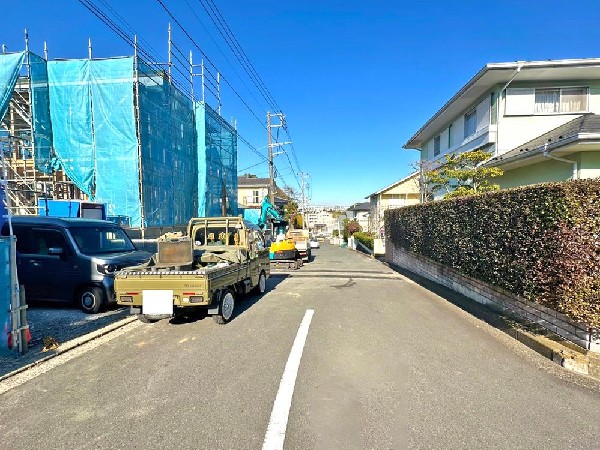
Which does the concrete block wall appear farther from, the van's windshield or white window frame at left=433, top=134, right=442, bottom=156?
white window frame at left=433, top=134, right=442, bottom=156

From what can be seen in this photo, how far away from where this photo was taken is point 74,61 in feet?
41.0

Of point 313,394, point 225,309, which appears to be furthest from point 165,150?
point 313,394

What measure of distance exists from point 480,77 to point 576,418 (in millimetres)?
11990

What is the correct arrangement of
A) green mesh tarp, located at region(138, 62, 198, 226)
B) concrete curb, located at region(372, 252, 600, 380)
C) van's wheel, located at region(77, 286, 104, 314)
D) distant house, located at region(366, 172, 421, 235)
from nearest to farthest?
1. concrete curb, located at region(372, 252, 600, 380)
2. van's wheel, located at region(77, 286, 104, 314)
3. green mesh tarp, located at region(138, 62, 198, 226)
4. distant house, located at region(366, 172, 421, 235)

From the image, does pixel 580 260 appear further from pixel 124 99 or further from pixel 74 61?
pixel 74 61

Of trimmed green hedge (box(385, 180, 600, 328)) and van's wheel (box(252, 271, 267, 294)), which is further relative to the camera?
van's wheel (box(252, 271, 267, 294))

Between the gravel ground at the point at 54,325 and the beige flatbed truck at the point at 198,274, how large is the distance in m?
0.82

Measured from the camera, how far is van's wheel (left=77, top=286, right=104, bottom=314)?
255 inches

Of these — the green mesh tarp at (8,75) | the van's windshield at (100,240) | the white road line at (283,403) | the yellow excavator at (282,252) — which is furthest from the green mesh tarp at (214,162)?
A: the white road line at (283,403)

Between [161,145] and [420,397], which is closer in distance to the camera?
[420,397]

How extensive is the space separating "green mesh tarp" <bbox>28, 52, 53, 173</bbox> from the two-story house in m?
16.7

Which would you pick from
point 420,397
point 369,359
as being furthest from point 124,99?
point 420,397

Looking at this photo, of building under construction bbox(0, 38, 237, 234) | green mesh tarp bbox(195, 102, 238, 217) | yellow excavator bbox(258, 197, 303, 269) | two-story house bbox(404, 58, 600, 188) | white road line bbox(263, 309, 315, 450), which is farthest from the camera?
green mesh tarp bbox(195, 102, 238, 217)

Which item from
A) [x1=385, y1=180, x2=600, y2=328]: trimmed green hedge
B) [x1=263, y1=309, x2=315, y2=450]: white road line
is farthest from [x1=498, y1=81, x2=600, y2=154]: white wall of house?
[x1=263, y1=309, x2=315, y2=450]: white road line
